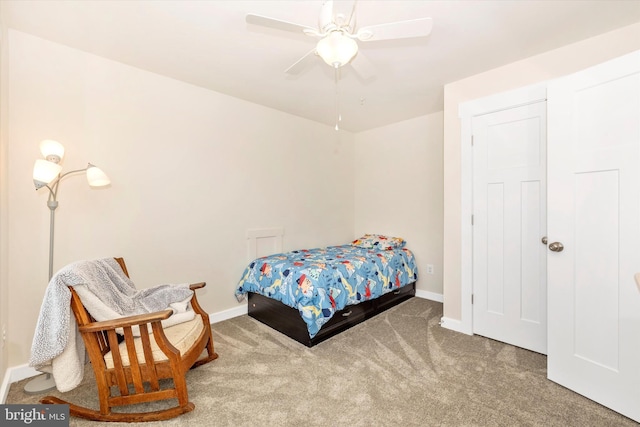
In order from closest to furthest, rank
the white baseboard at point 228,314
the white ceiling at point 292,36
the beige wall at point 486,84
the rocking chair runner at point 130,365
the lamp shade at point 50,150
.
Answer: the rocking chair runner at point 130,365, the white ceiling at point 292,36, the lamp shade at point 50,150, the beige wall at point 486,84, the white baseboard at point 228,314

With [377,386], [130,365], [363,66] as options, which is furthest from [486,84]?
[130,365]

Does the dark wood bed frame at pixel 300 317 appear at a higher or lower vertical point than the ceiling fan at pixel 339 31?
lower

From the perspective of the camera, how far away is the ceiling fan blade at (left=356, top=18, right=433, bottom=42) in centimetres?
150

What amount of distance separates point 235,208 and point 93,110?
147 centimetres

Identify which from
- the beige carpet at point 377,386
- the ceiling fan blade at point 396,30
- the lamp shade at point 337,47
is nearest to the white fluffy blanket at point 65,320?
the beige carpet at point 377,386

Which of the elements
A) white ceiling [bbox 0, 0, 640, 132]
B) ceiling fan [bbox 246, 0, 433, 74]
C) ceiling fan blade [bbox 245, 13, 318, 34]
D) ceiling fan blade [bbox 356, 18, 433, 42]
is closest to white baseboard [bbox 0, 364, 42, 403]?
white ceiling [bbox 0, 0, 640, 132]

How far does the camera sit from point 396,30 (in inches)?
61.6

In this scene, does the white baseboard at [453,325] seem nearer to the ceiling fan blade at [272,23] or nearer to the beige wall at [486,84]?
the beige wall at [486,84]

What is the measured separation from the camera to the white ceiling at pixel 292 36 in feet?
5.91

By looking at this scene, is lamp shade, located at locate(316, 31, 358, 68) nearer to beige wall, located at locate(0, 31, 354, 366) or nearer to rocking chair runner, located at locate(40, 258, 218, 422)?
rocking chair runner, located at locate(40, 258, 218, 422)

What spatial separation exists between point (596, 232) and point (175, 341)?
2626 millimetres

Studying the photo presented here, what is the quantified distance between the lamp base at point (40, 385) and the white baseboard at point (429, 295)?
144 inches

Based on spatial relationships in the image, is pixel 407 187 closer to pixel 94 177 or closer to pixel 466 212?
pixel 466 212

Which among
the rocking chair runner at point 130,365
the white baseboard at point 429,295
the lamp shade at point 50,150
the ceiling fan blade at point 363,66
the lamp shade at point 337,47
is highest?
the ceiling fan blade at point 363,66
